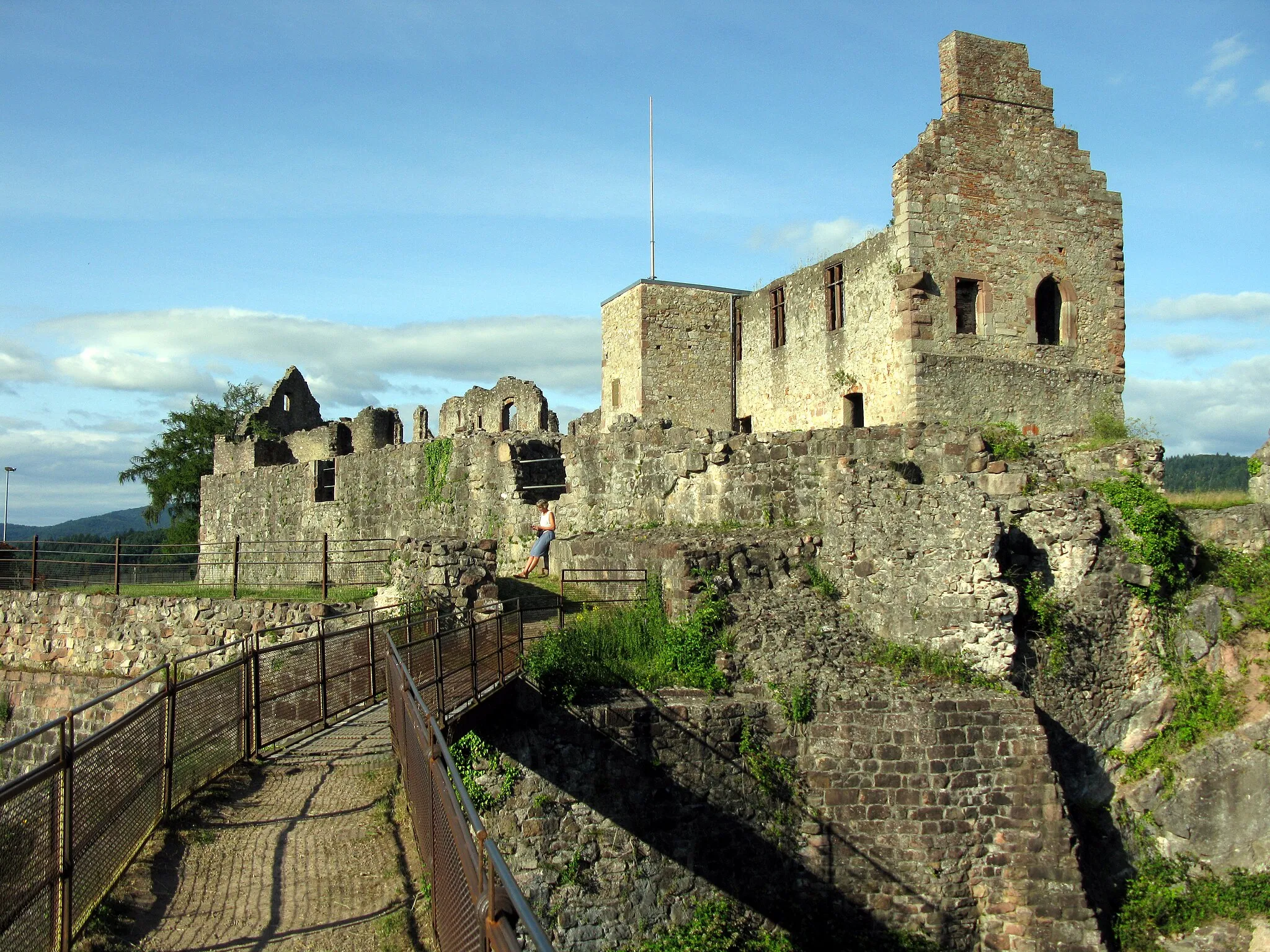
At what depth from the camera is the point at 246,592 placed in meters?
17.8

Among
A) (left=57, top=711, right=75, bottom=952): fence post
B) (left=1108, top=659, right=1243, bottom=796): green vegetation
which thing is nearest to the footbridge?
(left=57, top=711, right=75, bottom=952): fence post

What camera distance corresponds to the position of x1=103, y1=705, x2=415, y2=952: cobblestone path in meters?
6.10

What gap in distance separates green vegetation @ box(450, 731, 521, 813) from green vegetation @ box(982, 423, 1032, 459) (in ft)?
27.8

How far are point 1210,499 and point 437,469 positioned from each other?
13498mm

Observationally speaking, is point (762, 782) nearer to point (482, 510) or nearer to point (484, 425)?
point (482, 510)

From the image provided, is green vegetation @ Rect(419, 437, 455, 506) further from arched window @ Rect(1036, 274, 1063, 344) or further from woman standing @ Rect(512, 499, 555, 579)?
arched window @ Rect(1036, 274, 1063, 344)

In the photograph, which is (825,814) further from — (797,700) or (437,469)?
(437,469)

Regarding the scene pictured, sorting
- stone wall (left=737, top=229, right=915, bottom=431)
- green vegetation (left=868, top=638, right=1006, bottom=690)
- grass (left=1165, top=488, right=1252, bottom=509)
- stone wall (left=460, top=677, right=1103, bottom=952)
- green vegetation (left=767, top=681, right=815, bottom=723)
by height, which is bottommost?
stone wall (left=460, top=677, right=1103, bottom=952)

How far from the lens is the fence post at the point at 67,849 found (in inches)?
213

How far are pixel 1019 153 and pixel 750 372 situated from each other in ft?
23.4

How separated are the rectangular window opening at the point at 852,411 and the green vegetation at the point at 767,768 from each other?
10117 millimetres

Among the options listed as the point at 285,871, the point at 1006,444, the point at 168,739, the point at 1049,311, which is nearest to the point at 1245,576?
the point at 1006,444

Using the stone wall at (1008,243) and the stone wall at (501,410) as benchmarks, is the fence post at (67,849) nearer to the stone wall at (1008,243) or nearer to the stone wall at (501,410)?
the stone wall at (1008,243)

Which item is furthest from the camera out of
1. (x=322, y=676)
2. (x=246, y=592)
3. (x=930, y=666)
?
(x=246, y=592)
